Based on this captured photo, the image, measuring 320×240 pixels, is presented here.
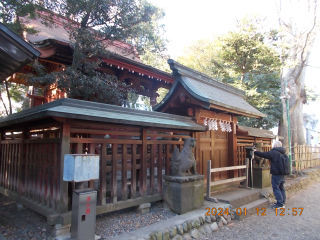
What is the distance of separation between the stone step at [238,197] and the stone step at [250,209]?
13 cm

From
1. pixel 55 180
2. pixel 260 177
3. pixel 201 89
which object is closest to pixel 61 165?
pixel 55 180

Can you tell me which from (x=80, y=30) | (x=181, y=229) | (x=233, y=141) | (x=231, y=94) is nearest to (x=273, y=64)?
(x=231, y=94)

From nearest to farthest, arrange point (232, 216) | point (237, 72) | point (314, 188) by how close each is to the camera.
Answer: point (232, 216) < point (314, 188) < point (237, 72)

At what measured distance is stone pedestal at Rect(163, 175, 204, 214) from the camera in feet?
17.9

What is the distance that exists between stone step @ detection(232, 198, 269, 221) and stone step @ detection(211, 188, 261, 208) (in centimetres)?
13

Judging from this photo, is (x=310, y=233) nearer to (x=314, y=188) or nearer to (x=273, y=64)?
(x=314, y=188)

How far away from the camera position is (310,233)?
5.61 metres

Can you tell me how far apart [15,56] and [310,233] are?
7959 millimetres

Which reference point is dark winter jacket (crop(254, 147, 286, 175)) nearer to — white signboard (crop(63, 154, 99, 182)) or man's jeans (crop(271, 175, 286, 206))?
man's jeans (crop(271, 175, 286, 206))

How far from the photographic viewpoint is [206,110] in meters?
7.94

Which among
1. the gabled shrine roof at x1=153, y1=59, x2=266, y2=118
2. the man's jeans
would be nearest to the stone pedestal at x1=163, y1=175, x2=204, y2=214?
the gabled shrine roof at x1=153, y1=59, x2=266, y2=118

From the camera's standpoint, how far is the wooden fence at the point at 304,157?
13984mm

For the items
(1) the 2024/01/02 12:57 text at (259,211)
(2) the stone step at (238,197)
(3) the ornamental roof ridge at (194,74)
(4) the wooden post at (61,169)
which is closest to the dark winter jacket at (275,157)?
(2) the stone step at (238,197)

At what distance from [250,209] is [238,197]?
48cm
